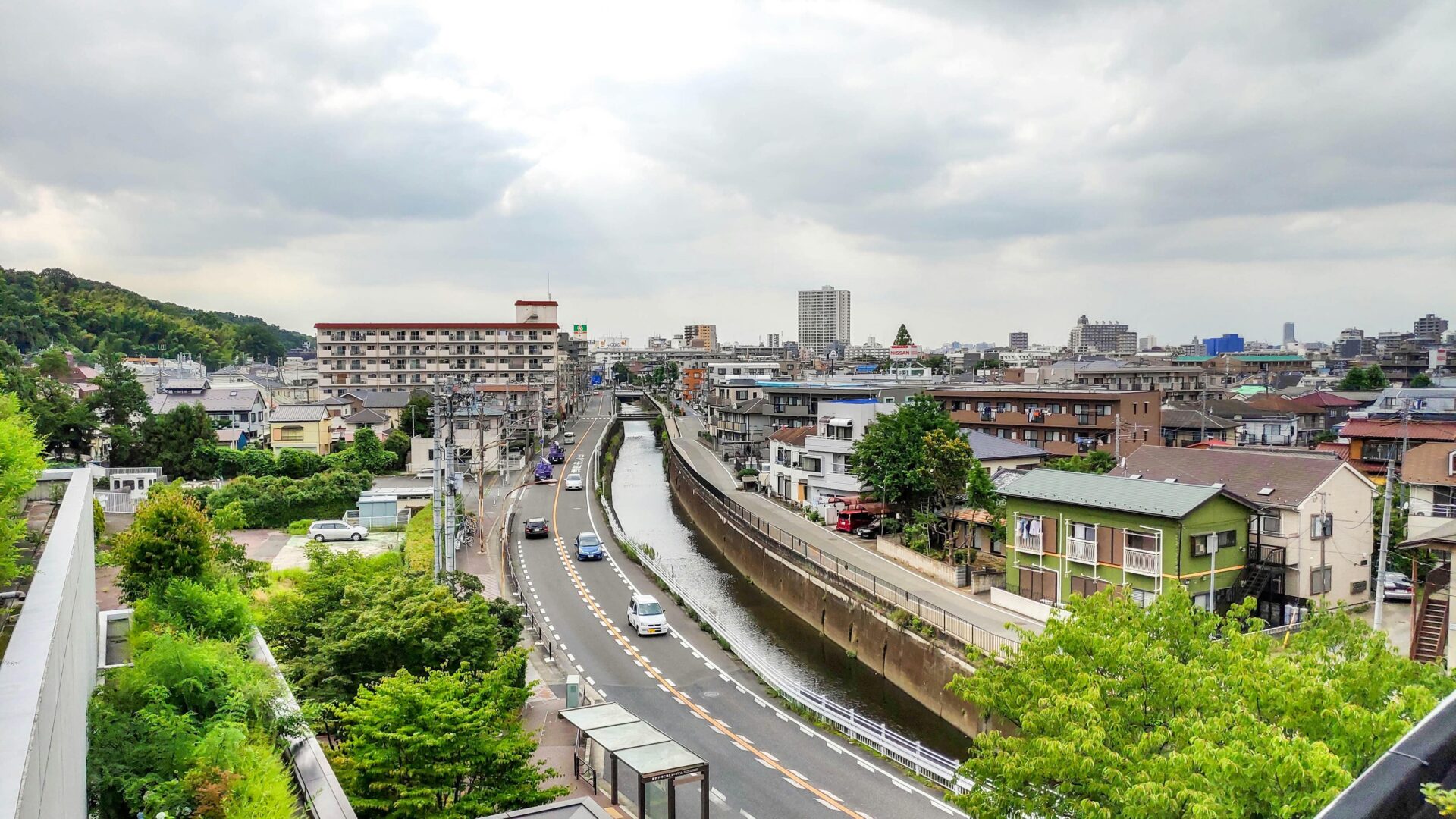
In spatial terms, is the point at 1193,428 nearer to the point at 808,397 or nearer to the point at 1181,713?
the point at 808,397

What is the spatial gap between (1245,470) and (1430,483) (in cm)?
838

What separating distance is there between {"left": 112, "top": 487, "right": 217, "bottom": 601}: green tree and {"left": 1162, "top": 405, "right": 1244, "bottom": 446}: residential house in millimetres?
49442

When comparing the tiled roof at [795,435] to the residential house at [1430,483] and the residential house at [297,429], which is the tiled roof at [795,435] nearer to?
the residential house at [1430,483]

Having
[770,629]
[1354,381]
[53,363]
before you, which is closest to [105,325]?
[53,363]

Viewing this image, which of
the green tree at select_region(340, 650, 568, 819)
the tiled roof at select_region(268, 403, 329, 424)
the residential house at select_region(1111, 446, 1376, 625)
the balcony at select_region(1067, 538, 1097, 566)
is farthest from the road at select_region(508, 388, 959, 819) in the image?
the tiled roof at select_region(268, 403, 329, 424)

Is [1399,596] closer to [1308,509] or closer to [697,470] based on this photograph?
[1308,509]

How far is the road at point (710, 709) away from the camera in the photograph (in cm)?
1588

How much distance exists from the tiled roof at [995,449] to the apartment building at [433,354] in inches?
2245

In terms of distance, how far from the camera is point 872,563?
32.1 metres

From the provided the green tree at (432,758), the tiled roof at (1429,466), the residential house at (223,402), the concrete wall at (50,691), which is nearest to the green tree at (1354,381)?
the tiled roof at (1429,466)

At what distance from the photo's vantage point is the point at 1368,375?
269 feet

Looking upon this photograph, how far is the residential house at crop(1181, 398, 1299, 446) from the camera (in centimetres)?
4853

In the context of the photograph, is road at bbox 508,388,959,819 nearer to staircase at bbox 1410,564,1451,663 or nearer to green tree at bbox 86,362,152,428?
staircase at bbox 1410,564,1451,663

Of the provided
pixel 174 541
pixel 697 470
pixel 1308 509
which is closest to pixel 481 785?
pixel 174 541
